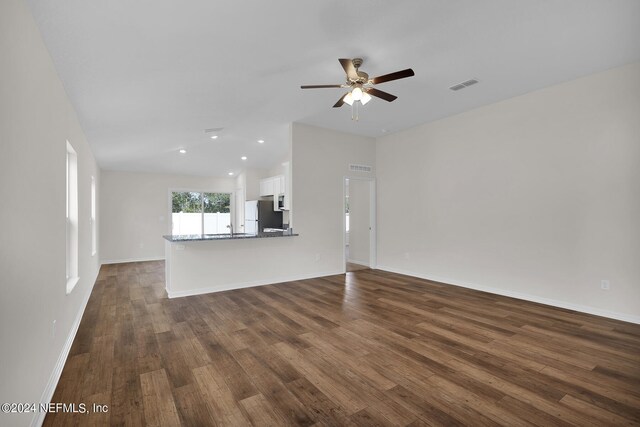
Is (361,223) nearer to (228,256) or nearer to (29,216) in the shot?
(228,256)

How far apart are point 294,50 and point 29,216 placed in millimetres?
2496

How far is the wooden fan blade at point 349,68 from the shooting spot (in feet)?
8.96

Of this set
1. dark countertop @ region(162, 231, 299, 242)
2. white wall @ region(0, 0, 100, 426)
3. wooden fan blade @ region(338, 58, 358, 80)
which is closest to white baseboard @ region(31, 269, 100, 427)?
white wall @ region(0, 0, 100, 426)

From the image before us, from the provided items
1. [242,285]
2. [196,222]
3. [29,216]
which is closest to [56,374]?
[29,216]

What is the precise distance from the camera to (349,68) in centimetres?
287

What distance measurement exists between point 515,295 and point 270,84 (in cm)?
458

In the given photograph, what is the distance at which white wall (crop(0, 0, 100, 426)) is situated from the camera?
144cm

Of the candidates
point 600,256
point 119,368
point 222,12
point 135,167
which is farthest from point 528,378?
point 135,167

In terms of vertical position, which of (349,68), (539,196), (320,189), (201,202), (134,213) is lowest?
(134,213)

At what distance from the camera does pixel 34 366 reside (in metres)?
1.80

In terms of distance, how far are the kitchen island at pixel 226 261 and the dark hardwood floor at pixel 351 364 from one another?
0.59m

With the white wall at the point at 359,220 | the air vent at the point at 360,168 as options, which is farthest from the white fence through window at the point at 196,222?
the air vent at the point at 360,168

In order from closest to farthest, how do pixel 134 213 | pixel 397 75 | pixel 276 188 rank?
pixel 397 75
pixel 134 213
pixel 276 188

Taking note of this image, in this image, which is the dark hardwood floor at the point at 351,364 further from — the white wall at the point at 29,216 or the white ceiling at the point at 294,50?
the white ceiling at the point at 294,50
